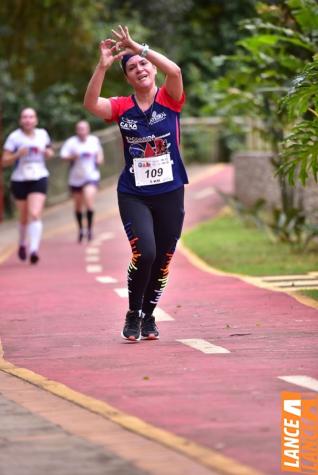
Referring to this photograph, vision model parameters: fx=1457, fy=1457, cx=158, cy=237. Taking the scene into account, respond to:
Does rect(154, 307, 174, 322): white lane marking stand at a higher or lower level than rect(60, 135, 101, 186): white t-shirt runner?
higher

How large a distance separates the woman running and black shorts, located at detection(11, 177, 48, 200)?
9.15 m

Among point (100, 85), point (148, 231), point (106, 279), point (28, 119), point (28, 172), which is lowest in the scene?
point (106, 279)

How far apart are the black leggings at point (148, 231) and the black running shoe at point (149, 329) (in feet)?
0.52

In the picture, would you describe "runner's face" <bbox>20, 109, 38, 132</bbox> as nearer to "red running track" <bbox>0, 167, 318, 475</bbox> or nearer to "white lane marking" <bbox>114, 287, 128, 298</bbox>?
"red running track" <bbox>0, 167, 318, 475</bbox>

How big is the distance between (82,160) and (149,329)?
13920mm

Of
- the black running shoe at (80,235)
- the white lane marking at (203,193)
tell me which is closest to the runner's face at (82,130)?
the black running shoe at (80,235)

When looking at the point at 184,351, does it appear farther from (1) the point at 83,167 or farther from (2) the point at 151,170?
(1) the point at 83,167

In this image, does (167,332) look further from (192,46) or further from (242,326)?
(192,46)

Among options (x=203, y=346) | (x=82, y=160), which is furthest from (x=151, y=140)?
(x=82, y=160)

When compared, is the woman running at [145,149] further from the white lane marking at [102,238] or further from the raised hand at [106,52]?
the white lane marking at [102,238]

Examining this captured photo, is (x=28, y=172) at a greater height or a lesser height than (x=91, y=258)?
greater

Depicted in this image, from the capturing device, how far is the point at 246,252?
1984 centimetres

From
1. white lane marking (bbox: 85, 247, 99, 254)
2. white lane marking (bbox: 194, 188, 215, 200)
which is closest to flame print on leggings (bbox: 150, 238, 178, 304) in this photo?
white lane marking (bbox: 85, 247, 99, 254)

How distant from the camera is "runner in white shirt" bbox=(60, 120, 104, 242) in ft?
79.8
